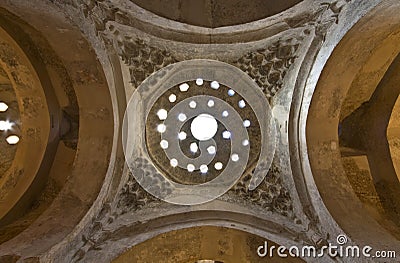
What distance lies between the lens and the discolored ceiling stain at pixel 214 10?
5.66 m

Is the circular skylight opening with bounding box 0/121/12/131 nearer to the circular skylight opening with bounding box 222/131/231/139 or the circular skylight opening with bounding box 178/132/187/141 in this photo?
the circular skylight opening with bounding box 178/132/187/141

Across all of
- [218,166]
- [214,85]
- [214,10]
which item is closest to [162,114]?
[214,85]

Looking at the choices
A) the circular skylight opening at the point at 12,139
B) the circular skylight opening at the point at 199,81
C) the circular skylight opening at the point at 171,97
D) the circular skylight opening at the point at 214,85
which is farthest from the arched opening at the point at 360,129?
the circular skylight opening at the point at 12,139

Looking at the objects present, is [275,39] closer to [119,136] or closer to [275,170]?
[275,170]

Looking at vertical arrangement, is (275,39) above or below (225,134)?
above

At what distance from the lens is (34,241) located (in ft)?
16.3

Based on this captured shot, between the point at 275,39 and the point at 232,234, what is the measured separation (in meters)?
2.91

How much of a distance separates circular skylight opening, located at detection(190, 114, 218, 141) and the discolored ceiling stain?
1.41 m

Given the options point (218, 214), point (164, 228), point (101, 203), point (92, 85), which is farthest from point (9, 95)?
point (218, 214)
